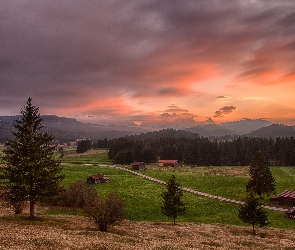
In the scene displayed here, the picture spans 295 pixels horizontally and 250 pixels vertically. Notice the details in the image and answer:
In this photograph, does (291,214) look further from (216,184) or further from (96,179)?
(96,179)

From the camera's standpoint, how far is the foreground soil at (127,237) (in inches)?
1066

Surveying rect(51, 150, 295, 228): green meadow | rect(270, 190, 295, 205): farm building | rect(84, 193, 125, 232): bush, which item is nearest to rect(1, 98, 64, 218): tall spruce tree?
rect(84, 193, 125, 232): bush

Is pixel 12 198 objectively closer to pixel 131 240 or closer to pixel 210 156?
pixel 131 240

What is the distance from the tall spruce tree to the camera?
4006 centimetres

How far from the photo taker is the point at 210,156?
577 feet

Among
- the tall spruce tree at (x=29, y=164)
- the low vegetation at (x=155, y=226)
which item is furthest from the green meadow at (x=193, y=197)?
the tall spruce tree at (x=29, y=164)

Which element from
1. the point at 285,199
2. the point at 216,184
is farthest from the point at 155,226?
the point at 216,184

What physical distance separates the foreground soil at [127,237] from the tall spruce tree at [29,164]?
4.46 metres

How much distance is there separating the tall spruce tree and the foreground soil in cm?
446

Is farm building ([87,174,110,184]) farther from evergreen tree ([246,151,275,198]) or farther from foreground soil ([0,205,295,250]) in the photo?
evergreen tree ([246,151,275,198])

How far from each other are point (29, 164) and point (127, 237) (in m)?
19.4

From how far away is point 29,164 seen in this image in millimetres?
39938

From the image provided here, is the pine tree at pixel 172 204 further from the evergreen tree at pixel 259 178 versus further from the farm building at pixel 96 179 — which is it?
the farm building at pixel 96 179

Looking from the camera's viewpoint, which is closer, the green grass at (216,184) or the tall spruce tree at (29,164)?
the tall spruce tree at (29,164)
